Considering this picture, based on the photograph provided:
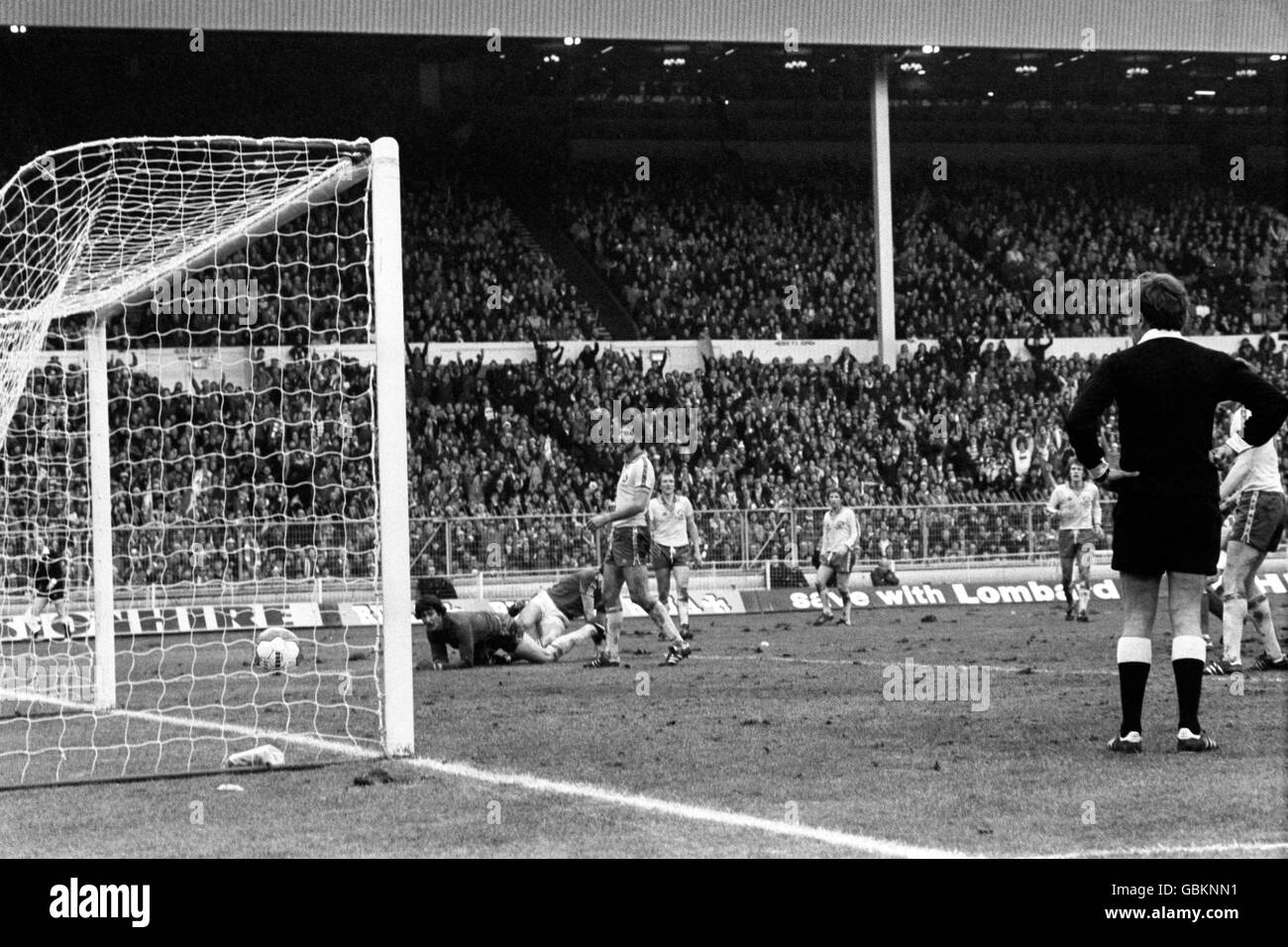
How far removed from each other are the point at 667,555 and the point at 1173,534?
1187 centimetres

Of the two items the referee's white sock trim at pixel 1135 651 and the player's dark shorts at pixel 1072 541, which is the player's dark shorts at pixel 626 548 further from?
the player's dark shorts at pixel 1072 541

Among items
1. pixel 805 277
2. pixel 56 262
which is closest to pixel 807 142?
pixel 805 277

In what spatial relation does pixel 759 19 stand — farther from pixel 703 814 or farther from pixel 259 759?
pixel 703 814

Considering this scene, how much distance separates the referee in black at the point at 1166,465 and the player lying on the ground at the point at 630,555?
742 centimetres

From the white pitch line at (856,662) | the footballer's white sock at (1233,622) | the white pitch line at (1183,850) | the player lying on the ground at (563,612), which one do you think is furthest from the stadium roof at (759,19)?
the white pitch line at (1183,850)

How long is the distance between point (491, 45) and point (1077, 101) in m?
20.4

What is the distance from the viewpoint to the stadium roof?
34375 millimetres

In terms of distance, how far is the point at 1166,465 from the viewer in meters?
8.64

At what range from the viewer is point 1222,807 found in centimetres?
721

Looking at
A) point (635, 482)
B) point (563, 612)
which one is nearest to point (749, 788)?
point (635, 482)

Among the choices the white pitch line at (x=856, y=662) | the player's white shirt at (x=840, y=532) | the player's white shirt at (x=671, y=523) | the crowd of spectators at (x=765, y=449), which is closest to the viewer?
the white pitch line at (x=856, y=662)

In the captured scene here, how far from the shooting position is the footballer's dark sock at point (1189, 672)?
870 centimetres

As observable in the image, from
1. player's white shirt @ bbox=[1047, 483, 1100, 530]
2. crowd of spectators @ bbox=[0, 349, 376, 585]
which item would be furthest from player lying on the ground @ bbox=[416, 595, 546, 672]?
player's white shirt @ bbox=[1047, 483, 1100, 530]

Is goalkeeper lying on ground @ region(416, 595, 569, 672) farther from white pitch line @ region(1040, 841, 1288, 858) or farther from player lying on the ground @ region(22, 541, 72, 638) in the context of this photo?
white pitch line @ region(1040, 841, 1288, 858)
